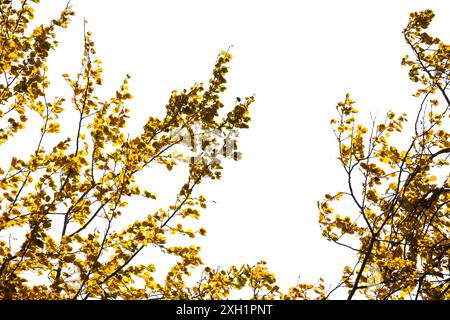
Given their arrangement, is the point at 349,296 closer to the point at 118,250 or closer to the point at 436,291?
the point at 436,291

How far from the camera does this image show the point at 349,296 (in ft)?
13.1

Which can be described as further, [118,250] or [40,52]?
[40,52]

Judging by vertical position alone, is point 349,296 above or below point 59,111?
below

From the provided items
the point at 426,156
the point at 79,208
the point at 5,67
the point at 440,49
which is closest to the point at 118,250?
the point at 79,208

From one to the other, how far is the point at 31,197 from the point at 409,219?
13.0 ft

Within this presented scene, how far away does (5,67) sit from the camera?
4309 millimetres

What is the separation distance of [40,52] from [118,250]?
226 cm

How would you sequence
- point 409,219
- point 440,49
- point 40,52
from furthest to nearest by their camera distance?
point 440,49 < point 409,219 < point 40,52

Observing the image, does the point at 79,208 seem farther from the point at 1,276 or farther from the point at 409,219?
the point at 409,219
